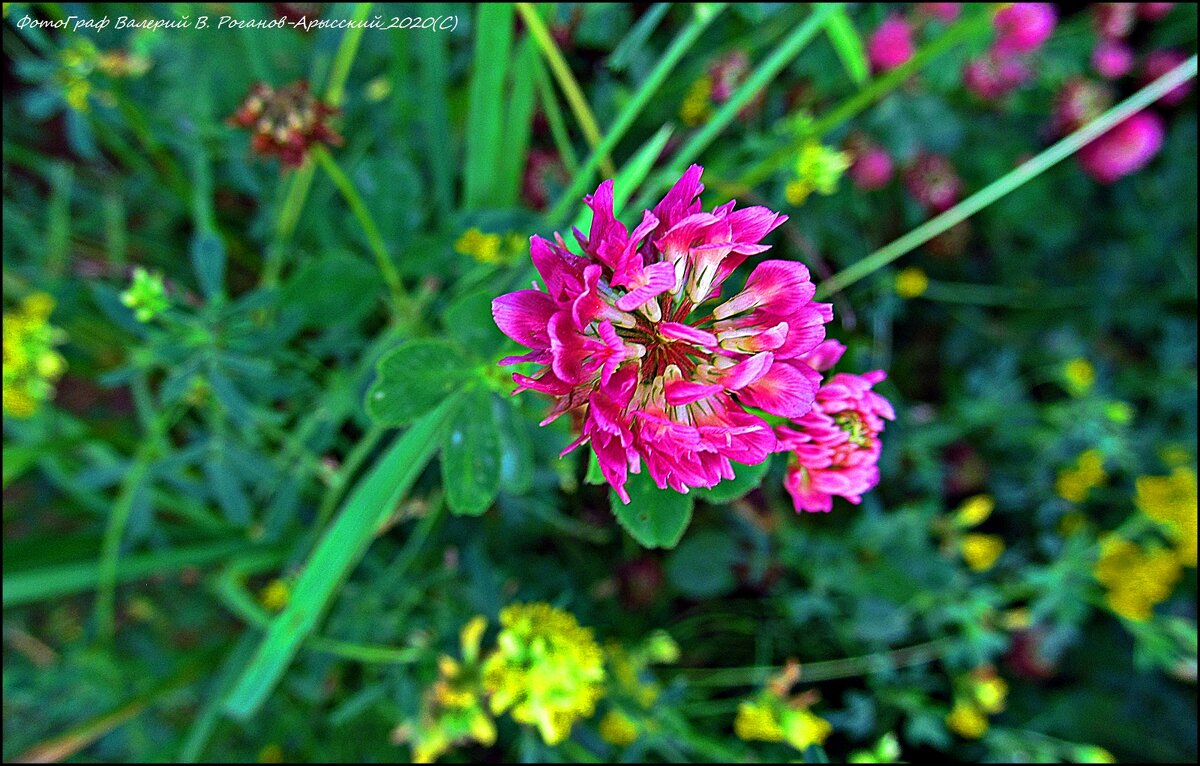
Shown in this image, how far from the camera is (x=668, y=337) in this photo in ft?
2.76

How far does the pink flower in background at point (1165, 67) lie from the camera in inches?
87.2

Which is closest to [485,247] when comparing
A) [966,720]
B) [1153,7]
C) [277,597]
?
[277,597]

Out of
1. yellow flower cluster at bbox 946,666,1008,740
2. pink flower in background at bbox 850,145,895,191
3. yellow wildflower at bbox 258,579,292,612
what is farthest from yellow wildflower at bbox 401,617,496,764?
pink flower in background at bbox 850,145,895,191

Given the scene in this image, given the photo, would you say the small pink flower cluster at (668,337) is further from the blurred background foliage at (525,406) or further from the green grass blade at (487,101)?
the green grass blade at (487,101)

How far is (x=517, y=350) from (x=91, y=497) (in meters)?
1.50

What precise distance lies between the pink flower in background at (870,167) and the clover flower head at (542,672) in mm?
1483

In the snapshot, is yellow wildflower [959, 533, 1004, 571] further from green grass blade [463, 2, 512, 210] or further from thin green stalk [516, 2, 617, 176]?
green grass blade [463, 2, 512, 210]

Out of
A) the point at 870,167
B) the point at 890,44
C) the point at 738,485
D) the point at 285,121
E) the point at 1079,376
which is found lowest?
the point at 1079,376

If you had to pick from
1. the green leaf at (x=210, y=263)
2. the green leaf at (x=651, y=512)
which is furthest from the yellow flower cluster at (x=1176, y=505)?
the green leaf at (x=210, y=263)

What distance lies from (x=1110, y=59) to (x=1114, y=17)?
0.13m

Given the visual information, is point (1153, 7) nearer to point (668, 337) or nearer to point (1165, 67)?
point (1165, 67)

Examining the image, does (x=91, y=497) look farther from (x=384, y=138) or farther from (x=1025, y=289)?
(x=1025, y=289)

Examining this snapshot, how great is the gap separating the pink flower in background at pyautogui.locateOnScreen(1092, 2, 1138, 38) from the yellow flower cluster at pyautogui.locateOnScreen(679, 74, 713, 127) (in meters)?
1.18

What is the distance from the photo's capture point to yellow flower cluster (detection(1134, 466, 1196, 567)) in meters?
1.90
